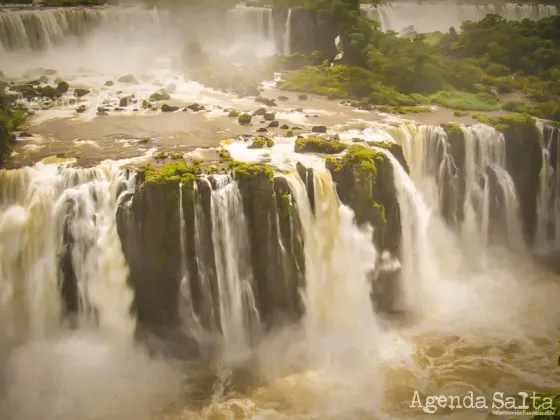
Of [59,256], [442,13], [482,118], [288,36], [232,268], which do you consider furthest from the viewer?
[442,13]

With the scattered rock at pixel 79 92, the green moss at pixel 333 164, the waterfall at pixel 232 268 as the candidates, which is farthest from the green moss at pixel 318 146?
the scattered rock at pixel 79 92

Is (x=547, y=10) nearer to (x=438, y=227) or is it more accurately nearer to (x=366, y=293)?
(x=438, y=227)

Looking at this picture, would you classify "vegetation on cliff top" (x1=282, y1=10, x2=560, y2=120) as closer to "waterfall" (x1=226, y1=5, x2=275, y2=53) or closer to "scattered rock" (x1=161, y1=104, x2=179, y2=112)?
"waterfall" (x1=226, y1=5, x2=275, y2=53)

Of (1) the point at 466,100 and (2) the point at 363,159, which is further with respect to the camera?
(1) the point at 466,100

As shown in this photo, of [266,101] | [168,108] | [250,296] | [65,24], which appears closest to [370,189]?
[250,296]

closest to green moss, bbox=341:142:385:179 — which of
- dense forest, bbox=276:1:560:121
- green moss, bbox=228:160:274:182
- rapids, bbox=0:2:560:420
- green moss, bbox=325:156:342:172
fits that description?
green moss, bbox=325:156:342:172

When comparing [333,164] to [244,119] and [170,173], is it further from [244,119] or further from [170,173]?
[244,119]
